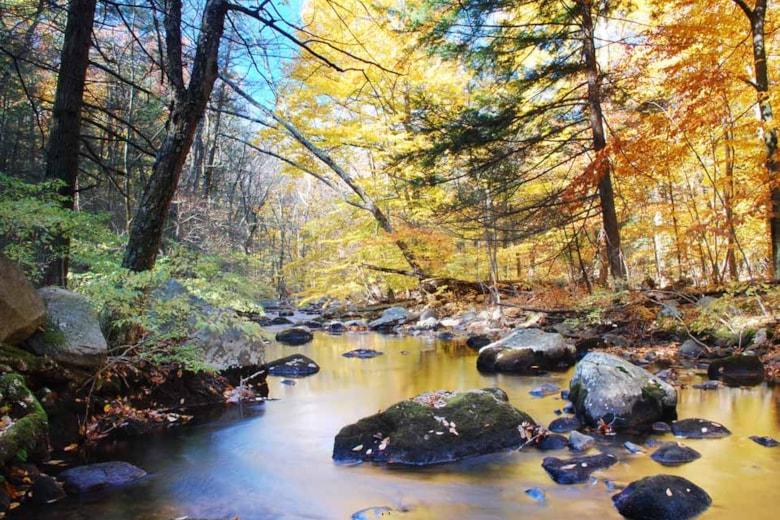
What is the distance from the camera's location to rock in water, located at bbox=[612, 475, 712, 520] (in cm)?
336

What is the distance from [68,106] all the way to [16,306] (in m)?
3.36

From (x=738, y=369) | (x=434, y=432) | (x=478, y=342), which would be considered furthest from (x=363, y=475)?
(x=478, y=342)

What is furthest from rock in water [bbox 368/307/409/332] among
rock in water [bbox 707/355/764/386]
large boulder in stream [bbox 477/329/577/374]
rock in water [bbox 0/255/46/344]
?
rock in water [bbox 0/255/46/344]

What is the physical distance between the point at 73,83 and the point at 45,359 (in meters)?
3.72

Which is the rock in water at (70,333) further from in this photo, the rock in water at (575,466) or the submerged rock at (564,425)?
the submerged rock at (564,425)

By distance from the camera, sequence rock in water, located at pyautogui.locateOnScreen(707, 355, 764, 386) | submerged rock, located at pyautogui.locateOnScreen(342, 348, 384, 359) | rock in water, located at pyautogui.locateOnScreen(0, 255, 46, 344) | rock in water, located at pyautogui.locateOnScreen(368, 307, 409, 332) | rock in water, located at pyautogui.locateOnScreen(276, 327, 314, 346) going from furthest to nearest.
A: 1. rock in water, located at pyautogui.locateOnScreen(368, 307, 409, 332)
2. rock in water, located at pyautogui.locateOnScreen(276, 327, 314, 346)
3. submerged rock, located at pyautogui.locateOnScreen(342, 348, 384, 359)
4. rock in water, located at pyautogui.locateOnScreen(707, 355, 764, 386)
5. rock in water, located at pyautogui.locateOnScreen(0, 255, 46, 344)

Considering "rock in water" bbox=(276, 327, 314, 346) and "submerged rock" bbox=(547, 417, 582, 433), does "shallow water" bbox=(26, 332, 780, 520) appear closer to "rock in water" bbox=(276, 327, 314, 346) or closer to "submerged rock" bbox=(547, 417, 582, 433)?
"submerged rock" bbox=(547, 417, 582, 433)

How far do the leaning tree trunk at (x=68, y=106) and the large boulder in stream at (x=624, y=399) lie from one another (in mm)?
6505

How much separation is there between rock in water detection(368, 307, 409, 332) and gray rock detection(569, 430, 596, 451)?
1051 centimetres

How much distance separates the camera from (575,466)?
165 inches

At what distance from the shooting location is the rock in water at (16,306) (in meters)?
4.13

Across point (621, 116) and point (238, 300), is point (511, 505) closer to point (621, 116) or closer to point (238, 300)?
point (238, 300)

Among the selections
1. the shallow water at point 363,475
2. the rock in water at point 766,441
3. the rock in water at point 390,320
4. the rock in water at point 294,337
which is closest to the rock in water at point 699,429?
the shallow water at point 363,475

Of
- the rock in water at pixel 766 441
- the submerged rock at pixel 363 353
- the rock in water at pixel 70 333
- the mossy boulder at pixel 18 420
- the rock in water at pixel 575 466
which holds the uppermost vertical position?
the rock in water at pixel 70 333
